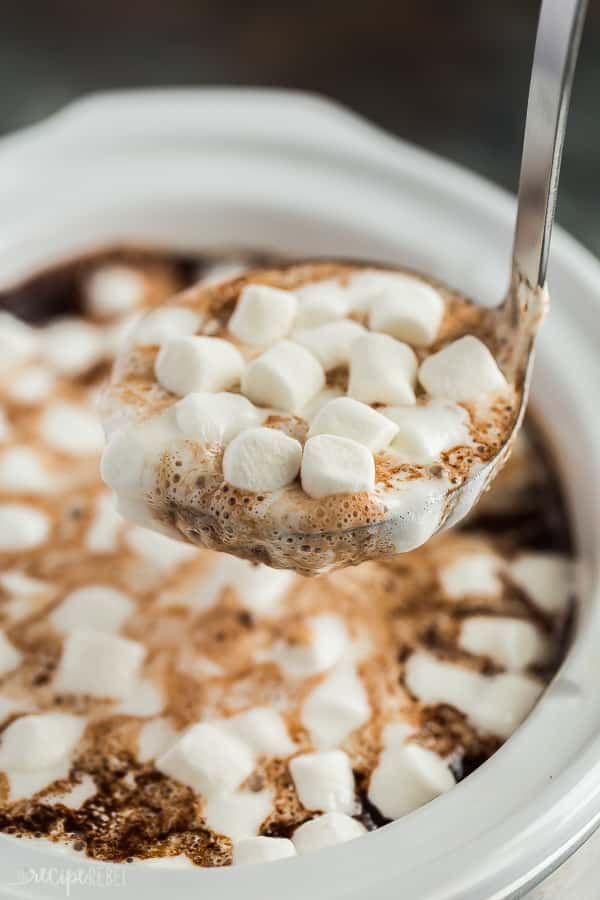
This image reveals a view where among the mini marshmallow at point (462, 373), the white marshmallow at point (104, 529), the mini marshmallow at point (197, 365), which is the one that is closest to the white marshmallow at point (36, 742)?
the white marshmallow at point (104, 529)

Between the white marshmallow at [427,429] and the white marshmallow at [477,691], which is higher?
the white marshmallow at [427,429]

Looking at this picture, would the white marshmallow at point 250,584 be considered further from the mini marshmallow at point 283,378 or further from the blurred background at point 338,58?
the blurred background at point 338,58

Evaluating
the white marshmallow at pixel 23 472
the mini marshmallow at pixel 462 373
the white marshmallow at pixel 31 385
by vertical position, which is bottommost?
the white marshmallow at pixel 23 472

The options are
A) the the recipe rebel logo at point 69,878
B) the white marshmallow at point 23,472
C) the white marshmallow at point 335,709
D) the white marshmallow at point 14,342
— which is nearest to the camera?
the the recipe rebel logo at point 69,878

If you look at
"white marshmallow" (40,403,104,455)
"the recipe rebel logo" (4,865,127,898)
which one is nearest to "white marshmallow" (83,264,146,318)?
"white marshmallow" (40,403,104,455)

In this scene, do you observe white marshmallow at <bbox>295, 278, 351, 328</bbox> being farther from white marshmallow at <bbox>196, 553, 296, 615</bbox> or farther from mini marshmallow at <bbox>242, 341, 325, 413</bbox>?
white marshmallow at <bbox>196, 553, 296, 615</bbox>

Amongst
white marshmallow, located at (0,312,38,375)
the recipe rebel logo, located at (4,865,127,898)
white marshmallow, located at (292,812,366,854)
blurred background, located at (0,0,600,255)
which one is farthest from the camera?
blurred background, located at (0,0,600,255)

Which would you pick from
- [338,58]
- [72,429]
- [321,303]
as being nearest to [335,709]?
[321,303]
